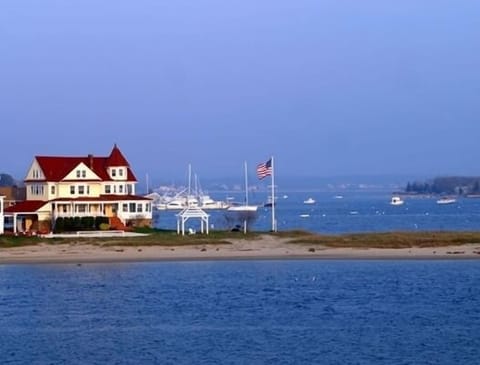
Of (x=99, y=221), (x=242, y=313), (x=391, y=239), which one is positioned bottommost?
(x=242, y=313)

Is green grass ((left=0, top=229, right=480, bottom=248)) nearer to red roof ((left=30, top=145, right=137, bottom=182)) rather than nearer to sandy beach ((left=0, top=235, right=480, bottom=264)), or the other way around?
sandy beach ((left=0, top=235, right=480, bottom=264))

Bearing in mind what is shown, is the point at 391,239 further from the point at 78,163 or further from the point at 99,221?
the point at 78,163

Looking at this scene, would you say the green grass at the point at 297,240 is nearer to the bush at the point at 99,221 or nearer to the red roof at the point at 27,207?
the bush at the point at 99,221

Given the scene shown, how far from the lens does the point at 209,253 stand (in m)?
63.4

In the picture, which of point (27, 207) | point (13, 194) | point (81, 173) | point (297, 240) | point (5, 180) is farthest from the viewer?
point (5, 180)

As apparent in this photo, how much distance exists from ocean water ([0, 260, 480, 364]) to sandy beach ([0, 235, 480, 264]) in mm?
1313

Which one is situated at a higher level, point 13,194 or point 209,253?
point 13,194

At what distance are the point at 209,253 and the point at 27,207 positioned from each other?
17804mm

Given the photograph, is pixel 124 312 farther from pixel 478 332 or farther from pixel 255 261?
pixel 255 261

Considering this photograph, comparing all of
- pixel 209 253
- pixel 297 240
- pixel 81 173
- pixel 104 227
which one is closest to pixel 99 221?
pixel 104 227

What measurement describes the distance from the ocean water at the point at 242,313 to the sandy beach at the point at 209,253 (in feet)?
4.31

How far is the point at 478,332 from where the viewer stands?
35812 millimetres

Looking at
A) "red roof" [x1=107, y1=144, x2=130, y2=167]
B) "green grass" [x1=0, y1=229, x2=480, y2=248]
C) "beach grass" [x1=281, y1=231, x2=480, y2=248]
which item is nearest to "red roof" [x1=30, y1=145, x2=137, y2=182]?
"red roof" [x1=107, y1=144, x2=130, y2=167]

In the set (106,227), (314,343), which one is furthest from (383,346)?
(106,227)
